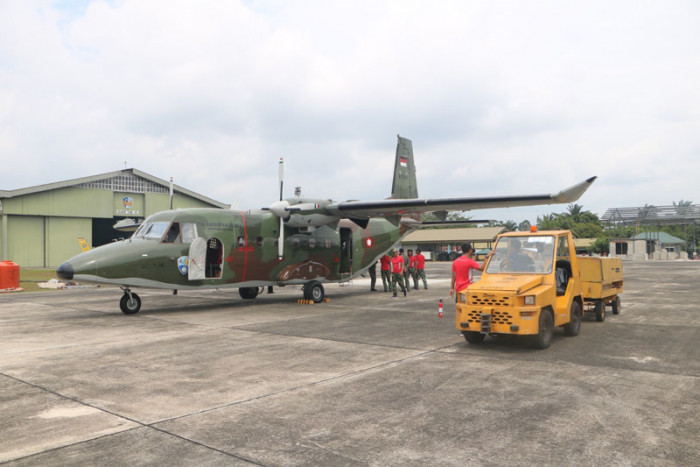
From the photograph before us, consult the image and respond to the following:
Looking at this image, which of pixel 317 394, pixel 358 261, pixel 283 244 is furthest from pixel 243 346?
pixel 358 261

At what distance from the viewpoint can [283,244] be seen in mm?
16062

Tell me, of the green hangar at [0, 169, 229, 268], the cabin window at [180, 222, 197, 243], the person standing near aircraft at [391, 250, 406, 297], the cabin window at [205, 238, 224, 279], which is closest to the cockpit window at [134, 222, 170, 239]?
the cabin window at [180, 222, 197, 243]

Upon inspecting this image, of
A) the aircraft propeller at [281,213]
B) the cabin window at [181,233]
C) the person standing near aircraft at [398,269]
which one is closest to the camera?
the cabin window at [181,233]

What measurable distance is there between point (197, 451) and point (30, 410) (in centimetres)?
243

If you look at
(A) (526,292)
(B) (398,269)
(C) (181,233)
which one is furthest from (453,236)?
(A) (526,292)

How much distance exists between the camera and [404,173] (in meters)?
21.9

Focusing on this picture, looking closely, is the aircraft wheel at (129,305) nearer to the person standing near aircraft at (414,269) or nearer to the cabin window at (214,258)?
the cabin window at (214,258)

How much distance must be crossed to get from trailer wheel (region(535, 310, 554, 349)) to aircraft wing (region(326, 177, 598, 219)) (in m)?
4.07

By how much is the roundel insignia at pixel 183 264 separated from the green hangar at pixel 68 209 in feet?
76.8

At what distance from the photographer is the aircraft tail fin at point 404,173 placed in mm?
21359

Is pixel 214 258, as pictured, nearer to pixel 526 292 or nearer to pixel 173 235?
pixel 173 235

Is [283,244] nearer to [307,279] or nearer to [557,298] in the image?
[307,279]

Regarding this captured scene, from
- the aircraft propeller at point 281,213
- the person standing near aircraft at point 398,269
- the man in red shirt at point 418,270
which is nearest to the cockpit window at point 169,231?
the aircraft propeller at point 281,213

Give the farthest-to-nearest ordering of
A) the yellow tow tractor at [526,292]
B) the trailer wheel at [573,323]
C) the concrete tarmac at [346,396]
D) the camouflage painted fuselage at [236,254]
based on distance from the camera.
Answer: the camouflage painted fuselage at [236,254] < the trailer wheel at [573,323] < the yellow tow tractor at [526,292] < the concrete tarmac at [346,396]
